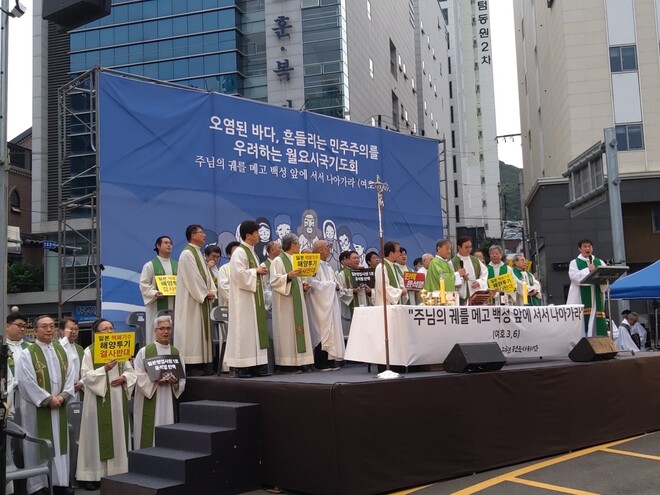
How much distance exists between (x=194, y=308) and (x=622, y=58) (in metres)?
23.4

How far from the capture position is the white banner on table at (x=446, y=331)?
23.1ft

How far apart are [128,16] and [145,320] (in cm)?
3535

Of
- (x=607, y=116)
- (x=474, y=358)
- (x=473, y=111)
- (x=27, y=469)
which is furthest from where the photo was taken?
(x=473, y=111)

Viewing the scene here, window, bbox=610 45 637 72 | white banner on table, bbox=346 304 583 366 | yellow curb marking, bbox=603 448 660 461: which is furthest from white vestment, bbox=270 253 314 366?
window, bbox=610 45 637 72

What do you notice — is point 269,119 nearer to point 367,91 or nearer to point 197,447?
point 197,447

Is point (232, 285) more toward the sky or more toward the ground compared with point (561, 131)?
more toward the ground

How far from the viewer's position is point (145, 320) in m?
9.90

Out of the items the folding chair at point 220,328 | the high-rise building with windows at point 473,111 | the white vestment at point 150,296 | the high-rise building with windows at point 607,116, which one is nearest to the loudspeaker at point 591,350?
the folding chair at point 220,328

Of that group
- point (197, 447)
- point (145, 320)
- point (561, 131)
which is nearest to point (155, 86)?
point (145, 320)

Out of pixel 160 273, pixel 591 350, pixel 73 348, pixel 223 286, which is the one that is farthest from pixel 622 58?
pixel 73 348

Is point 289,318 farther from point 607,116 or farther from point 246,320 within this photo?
point 607,116

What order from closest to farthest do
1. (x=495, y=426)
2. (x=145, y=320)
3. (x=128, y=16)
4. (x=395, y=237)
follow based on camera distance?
(x=495, y=426), (x=145, y=320), (x=395, y=237), (x=128, y=16)

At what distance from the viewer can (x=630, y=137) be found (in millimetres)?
25953

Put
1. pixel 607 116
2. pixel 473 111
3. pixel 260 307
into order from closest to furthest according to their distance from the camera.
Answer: pixel 260 307 < pixel 607 116 < pixel 473 111
